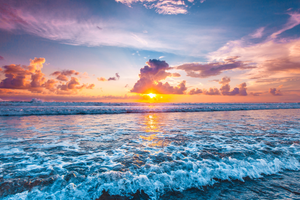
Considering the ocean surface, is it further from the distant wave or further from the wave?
the distant wave

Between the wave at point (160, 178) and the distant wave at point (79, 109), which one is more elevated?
the distant wave at point (79, 109)

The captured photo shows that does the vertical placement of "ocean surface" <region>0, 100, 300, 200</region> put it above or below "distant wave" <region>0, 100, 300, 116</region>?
below

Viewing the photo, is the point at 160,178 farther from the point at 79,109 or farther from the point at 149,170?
the point at 79,109

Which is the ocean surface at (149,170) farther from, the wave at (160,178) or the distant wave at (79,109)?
the distant wave at (79,109)

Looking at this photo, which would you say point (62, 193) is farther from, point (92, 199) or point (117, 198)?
point (117, 198)

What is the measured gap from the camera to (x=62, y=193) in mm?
3268

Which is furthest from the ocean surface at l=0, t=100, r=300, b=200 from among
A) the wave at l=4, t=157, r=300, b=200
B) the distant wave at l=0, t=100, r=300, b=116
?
the distant wave at l=0, t=100, r=300, b=116

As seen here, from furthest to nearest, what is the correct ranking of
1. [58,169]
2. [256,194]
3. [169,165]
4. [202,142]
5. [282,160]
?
1. [202,142]
2. [282,160]
3. [169,165]
4. [58,169]
5. [256,194]

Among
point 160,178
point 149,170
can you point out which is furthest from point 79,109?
point 160,178

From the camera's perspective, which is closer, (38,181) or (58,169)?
(38,181)

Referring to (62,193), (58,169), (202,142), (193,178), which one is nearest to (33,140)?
(58,169)

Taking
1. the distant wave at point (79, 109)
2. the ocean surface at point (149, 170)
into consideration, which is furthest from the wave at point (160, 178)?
the distant wave at point (79, 109)

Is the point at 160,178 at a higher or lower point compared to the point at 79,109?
lower

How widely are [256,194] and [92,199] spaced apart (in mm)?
3847
